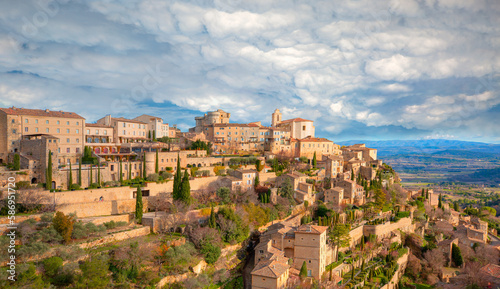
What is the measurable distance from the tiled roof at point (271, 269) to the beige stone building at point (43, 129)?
77.3 ft

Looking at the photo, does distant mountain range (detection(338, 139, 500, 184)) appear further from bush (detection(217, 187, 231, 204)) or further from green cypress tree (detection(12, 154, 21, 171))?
green cypress tree (detection(12, 154, 21, 171))

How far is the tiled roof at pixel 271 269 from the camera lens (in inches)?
920

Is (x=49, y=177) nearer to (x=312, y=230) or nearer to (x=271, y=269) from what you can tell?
(x=271, y=269)

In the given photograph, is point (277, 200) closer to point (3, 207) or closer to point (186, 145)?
point (186, 145)

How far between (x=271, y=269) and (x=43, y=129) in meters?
30.3

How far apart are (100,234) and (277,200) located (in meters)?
21.3

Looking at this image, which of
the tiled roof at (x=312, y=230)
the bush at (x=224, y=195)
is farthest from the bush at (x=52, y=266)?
the tiled roof at (x=312, y=230)

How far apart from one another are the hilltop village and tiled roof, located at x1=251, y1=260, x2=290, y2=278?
102 millimetres

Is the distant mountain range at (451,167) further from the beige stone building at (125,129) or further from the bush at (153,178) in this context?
the bush at (153,178)

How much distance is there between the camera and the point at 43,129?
34.2 meters

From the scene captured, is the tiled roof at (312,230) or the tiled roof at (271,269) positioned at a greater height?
the tiled roof at (312,230)

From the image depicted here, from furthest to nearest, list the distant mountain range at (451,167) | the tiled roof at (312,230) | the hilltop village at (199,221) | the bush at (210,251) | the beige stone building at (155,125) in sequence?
the distant mountain range at (451,167)
the beige stone building at (155,125)
the tiled roof at (312,230)
the bush at (210,251)
the hilltop village at (199,221)

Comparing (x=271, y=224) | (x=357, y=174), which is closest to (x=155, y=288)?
(x=271, y=224)

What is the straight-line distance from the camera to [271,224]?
36.2 m
